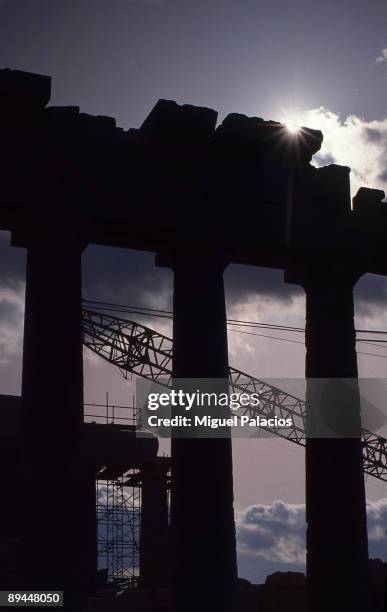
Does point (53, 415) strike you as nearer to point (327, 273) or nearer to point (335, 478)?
point (335, 478)

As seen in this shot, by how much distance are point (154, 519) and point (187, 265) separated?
2319 inches

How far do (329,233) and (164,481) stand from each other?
5673 centimetres

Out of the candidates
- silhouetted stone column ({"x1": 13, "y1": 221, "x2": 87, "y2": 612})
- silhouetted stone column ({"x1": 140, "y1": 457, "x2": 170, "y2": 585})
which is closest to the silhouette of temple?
silhouetted stone column ({"x1": 13, "y1": 221, "x2": 87, "y2": 612})

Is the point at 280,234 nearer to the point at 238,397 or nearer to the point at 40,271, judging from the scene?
the point at 40,271

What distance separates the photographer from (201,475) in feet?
80.9

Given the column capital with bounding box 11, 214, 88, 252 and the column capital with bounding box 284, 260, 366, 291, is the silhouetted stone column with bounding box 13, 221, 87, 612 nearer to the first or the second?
the column capital with bounding box 11, 214, 88, 252

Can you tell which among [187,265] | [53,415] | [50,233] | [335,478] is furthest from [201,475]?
[50,233]

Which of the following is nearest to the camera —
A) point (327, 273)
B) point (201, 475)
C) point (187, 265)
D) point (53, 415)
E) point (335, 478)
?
point (53, 415)

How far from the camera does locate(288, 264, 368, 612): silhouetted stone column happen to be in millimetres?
26312

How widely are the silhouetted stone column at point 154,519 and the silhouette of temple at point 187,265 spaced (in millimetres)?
53275

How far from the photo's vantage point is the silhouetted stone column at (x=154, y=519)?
7962 centimetres

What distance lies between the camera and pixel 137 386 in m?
93.2

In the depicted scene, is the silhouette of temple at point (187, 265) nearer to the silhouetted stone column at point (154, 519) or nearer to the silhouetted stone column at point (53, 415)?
the silhouetted stone column at point (53, 415)

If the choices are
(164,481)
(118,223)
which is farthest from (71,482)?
(164,481)
